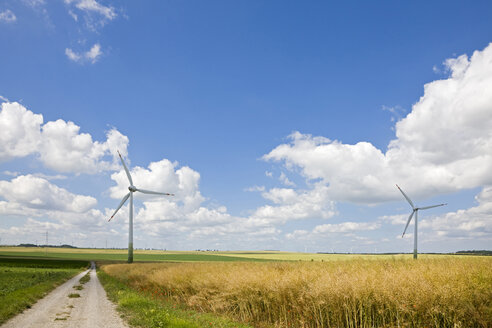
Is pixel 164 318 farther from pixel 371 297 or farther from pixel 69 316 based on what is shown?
pixel 371 297

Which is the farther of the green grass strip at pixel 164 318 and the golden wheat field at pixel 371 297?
the green grass strip at pixel 164 318

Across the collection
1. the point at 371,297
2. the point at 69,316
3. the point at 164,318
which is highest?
the point at 371,297

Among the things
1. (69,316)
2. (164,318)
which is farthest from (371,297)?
(69,316)

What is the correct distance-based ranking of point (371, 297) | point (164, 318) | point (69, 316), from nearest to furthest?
1. point (371, 297)
2. point (164, 318)
3. point (69, 316)

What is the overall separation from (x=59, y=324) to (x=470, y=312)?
60.9ft

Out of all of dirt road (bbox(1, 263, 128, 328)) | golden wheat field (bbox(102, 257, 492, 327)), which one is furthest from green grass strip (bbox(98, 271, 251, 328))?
golden wheat field (bbox(102, 257, 492, 327))

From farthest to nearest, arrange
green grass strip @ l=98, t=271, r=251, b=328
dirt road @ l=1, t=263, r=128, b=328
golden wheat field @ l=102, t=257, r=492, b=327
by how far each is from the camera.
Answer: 1. dirt road @ l=1, t=263, r=128, b=328
2. green grass strip @ l=98, t=271, r=251, b=328
3. golden wheat field @ l=102, t=257, r=492, b=327

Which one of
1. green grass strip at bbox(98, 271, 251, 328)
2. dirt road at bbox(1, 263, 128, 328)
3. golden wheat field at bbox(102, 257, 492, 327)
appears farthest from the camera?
dirt road at bbox(1, 263, 128, 328)

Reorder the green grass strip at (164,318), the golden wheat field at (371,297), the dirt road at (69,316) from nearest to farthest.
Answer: the golden wheat field at (371,297) → the green grass strip at (164,318) → the dirt road at (69,316)

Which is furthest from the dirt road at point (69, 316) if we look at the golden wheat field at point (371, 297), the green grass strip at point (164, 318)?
the golden wheat field at point (371, 297)

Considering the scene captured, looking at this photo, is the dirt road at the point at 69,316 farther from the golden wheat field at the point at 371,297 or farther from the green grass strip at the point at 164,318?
the golden wheat field at the point at 371,297

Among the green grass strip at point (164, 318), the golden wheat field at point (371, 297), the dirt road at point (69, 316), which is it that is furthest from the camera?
the dirt road at point (69, 316)

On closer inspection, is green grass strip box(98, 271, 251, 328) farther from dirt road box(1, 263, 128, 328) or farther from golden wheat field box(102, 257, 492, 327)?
golden wheat field box(102, 257, 492, 327)

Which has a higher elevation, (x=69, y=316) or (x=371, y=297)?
(x=371, y=297)
